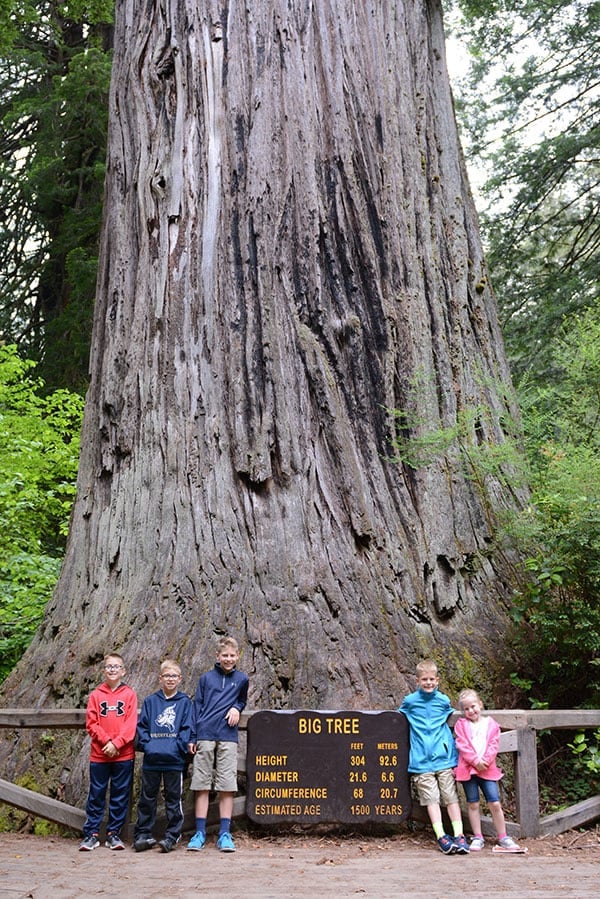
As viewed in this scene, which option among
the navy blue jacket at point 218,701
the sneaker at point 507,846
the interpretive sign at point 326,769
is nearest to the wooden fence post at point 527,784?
the sneaker at point 507,846

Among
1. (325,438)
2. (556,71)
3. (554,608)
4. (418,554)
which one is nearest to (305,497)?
(325,438)

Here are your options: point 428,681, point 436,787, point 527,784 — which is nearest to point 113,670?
point 428,681

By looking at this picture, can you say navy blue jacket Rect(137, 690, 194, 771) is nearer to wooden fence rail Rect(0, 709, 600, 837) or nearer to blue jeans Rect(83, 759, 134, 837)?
blue jeans Rect(83, 759, 134, 837)

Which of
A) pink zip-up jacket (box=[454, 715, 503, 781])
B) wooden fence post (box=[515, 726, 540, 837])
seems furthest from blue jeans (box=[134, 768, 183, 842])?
wooden fence post (box=[515, 726, 540, 837])

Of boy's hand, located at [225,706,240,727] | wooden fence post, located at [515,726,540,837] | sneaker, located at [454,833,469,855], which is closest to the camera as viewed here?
sneaker, located at [454,833,469,855]

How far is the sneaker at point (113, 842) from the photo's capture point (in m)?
4.81

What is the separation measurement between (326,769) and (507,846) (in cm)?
105

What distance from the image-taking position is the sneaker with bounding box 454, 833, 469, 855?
4.65m

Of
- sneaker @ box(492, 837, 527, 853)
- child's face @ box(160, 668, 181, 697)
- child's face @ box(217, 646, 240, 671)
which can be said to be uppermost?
child's face @ box(217, 646, 240, 671)

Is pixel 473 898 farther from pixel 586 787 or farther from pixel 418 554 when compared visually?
pixel 418 554

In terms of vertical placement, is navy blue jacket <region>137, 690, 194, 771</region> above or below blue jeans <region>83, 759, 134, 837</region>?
above

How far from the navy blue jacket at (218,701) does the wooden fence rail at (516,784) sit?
0.11 meters

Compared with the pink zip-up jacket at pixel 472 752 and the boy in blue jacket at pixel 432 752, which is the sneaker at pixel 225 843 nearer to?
the boy in blue jacket at pixel 432 752

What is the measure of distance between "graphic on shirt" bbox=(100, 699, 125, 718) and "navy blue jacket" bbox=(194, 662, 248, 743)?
416mm
